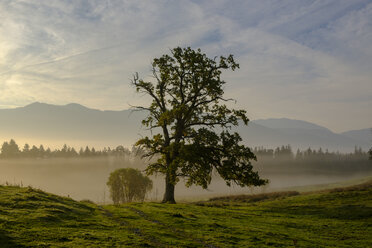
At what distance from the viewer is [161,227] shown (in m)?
24.4

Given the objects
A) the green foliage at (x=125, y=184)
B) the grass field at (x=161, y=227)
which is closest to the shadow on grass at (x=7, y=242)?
the grass field at (x=161, y=227)

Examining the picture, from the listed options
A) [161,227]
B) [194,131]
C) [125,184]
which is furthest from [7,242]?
[125,184]

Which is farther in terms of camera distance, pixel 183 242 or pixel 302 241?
pixel 302 241

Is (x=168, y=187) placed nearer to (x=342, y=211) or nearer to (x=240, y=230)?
(x=240, y=230)

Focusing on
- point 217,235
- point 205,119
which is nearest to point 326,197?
point 205,119

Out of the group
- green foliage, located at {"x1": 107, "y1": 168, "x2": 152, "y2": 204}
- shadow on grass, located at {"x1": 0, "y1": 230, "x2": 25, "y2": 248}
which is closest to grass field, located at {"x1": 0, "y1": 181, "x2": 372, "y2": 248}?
shadow on grass, located at {"x1": 0, "y1": 230, "x2": 25, "y2": 248}

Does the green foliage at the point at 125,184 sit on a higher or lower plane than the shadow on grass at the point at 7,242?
lower

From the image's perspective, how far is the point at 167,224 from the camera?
26.1 metres

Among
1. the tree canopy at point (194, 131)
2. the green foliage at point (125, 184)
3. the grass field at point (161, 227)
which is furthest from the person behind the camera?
the green foliage at point (125, 184)

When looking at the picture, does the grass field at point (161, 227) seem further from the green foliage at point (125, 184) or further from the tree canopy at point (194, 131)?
the green foliage at point (125, 184)

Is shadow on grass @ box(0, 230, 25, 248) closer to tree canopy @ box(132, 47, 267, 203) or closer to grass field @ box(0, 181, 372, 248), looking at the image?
grass field @ box(0, 181, 372, 248)

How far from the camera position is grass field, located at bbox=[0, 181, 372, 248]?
728 inches

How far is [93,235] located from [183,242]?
6.05m

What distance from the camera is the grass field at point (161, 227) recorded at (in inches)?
728
